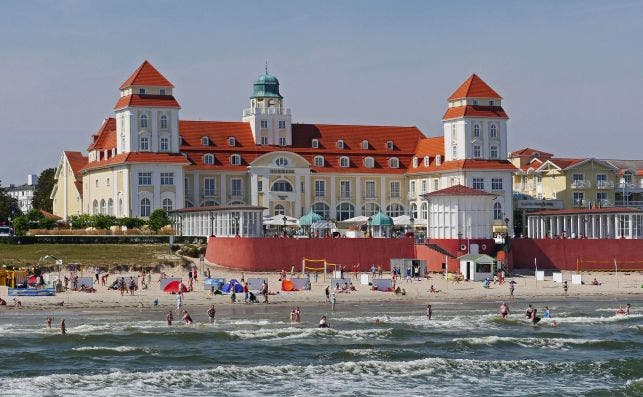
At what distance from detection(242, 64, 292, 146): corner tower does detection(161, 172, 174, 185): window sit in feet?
37.2

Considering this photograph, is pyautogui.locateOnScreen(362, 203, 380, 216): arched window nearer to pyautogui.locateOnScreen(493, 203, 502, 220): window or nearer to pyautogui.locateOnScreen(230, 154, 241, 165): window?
pyautogui.locateOnScreen(493, 203, 502, 220): window

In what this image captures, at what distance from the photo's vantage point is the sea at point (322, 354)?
170 ft

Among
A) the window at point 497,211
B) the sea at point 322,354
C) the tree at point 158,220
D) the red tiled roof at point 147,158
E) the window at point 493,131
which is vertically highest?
the window at point 493,131

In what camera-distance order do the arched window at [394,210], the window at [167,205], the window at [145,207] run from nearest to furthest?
1. the window at [145,207]
2. the window at [167,205]
3. the arched window at [394,210]

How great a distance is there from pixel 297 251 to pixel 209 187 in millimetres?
21132

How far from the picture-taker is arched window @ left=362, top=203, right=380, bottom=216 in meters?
118

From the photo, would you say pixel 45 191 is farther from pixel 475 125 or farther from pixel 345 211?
pixel 475 125

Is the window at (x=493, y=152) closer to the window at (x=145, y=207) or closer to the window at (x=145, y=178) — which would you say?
the window at (x=145, y=178)

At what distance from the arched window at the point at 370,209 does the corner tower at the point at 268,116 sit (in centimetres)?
837

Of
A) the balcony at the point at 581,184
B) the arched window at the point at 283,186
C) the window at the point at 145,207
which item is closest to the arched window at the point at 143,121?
the window at the point at 145,207

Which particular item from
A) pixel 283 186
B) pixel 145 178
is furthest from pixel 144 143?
pixel 283 186

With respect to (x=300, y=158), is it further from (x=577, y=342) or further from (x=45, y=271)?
(x=577, y=342)

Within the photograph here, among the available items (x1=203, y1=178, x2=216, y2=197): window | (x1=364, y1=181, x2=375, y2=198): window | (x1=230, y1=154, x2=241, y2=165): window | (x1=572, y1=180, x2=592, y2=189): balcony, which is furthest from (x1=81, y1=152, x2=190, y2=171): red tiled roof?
(x1=572, y1=180, x2=592, y2=189): balcony

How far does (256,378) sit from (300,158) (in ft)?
202
